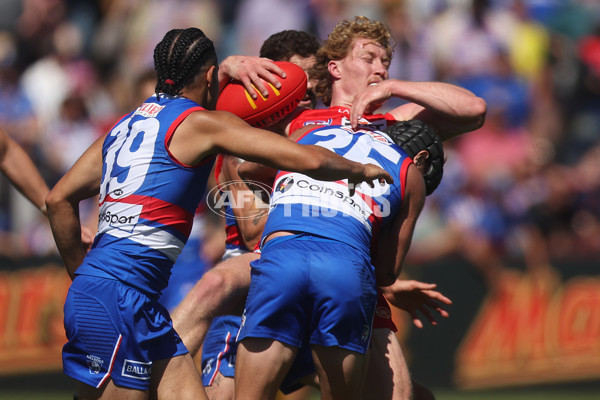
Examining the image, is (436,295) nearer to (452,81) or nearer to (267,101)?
(267,101)

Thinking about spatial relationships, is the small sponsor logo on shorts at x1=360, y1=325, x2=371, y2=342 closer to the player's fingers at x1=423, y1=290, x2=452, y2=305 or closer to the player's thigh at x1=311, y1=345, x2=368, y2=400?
the player's thigh at x1=311, y1=345, x2=368, y2=400

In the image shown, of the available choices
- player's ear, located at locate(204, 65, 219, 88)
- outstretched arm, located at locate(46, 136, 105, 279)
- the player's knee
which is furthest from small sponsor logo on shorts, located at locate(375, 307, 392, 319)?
outstretched arm, located at locate(46, 136, 105, 279)

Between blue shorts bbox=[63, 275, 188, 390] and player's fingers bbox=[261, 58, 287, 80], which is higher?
player's fingers bbox=[261, 58, 287, 80]

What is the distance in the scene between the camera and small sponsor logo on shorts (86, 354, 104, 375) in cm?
373

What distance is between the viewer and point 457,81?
10.8 metres

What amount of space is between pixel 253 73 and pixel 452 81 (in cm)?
661

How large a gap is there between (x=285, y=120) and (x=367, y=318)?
1619mm

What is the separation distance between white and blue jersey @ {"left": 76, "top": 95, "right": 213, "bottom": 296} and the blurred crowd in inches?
221

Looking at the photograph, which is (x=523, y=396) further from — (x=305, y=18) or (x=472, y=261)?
(x=305, y=18)

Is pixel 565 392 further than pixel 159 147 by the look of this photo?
Yes

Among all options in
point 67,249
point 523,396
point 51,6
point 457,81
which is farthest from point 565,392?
point 51,6

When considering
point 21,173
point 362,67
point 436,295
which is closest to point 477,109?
point 362,67

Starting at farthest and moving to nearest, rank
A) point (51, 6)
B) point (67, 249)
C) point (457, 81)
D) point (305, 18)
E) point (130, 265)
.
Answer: point (51, 6) → point (305, 18) → point (457, 81) → point (67, 249) → point (130, 265)

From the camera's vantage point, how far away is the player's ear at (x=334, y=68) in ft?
16.6
